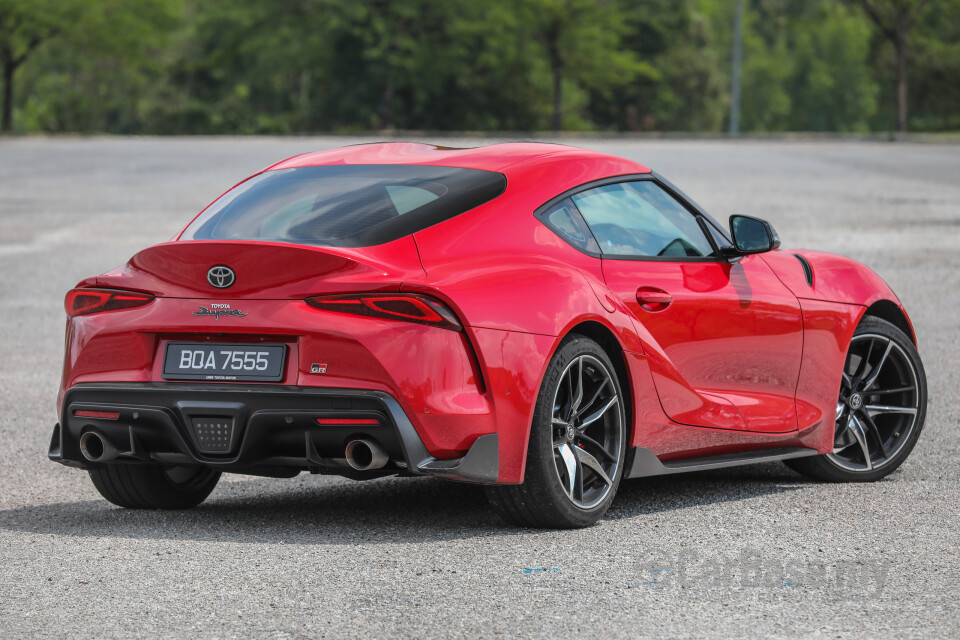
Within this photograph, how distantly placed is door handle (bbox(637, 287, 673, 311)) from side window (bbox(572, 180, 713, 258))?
0.17 m

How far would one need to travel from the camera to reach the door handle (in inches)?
214

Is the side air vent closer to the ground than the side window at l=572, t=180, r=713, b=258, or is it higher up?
closer to the ground

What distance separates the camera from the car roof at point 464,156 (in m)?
5.50

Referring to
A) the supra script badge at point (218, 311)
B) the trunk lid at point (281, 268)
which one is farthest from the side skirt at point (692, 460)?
the supra script badge at point (218, 311)

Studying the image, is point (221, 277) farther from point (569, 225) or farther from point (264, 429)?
point (569, 225)

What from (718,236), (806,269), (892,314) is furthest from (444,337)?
(892,314)

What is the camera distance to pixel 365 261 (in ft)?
15.5

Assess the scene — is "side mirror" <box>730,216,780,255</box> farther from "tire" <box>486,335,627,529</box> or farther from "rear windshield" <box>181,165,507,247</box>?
"rear windshield" <box>181,165,507,247</box>

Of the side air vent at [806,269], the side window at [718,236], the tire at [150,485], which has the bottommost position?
the tire at [150,485]

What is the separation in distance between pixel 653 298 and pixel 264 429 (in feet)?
5.34

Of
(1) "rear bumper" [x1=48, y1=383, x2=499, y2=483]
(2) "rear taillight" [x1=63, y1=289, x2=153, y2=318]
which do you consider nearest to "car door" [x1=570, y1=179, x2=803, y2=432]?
(1) "rear bumper" [x1=48, y1=383, x2=499, y2=483]

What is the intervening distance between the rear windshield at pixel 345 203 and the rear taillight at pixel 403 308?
0.93ft

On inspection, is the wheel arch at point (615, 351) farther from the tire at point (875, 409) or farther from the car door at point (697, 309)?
the tire at point (875, 409)

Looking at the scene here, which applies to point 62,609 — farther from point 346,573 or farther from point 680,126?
point 680,126
